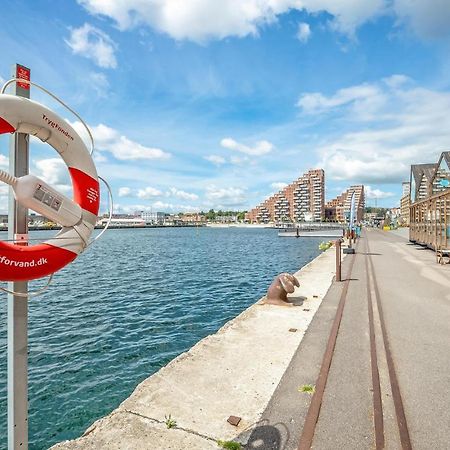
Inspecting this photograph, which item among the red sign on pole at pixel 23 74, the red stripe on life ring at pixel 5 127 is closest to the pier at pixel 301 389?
the red stripe on life ring at pixel 5 127

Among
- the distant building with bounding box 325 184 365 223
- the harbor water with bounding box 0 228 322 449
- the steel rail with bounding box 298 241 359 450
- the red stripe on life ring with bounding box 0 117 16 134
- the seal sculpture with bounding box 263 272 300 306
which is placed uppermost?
the distant building with bounding box 325 184 365 223

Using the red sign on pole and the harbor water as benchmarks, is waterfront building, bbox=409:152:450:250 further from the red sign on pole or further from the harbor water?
the red sign on pole

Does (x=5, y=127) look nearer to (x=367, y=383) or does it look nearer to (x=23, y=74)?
(x=23, y=74)

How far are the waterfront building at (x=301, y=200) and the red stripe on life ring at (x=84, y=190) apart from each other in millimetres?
160683

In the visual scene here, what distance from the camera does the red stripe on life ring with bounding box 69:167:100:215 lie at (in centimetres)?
302

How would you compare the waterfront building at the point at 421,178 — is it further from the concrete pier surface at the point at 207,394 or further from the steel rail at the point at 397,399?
the concrete pier surface at the point at 207,394

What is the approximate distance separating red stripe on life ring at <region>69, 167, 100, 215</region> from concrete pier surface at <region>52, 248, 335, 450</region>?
2.30 metres

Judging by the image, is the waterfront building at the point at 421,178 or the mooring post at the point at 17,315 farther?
the waterfront building at the point at 421,178

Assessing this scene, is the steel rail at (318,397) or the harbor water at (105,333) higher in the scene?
the steel rail at (318,397)

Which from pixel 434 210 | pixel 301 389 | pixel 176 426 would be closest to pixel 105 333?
pixel 176 426

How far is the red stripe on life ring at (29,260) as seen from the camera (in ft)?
8.16

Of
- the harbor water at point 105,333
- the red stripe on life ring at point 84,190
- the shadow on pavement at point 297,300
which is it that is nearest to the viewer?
the red stripe on life ring at point 84,190

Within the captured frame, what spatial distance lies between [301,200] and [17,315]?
17584cm

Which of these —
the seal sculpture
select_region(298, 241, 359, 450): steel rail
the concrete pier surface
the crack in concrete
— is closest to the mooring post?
the concrete pier surface
